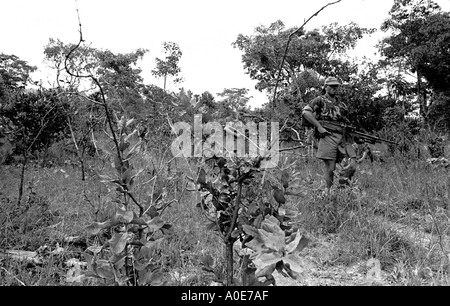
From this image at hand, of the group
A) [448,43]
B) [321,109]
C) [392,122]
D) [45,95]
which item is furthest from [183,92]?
[448,43]

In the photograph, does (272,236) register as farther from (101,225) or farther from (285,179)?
(101,225)

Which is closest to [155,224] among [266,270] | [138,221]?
[138,221]

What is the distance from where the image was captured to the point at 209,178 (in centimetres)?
141

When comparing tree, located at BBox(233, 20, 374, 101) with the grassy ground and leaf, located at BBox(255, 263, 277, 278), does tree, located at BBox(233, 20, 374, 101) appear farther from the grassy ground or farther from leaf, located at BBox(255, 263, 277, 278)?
leaf, located at BBox(255, 263, 277, 278)

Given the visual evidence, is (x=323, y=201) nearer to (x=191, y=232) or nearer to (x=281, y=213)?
(x=191, y=232)

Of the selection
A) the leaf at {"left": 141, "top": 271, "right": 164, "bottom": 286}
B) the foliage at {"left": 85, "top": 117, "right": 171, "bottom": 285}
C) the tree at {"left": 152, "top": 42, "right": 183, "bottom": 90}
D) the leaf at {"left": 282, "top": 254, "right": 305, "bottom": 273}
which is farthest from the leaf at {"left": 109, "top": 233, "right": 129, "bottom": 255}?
the tree at {"left": 152, "top": 42, "right": 183, "bottom": 90}

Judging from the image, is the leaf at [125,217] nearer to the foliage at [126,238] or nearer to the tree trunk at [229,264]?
the foliage at [126,238]

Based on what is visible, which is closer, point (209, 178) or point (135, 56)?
point (209, 178)

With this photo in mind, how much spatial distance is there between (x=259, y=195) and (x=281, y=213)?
148 mm

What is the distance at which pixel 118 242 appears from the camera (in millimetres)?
1127

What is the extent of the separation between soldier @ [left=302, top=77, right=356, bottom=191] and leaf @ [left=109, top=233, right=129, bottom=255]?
358cm

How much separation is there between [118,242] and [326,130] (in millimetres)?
3753

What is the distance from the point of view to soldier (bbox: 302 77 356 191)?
14.7ft

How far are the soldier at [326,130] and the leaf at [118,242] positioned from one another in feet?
11.7
